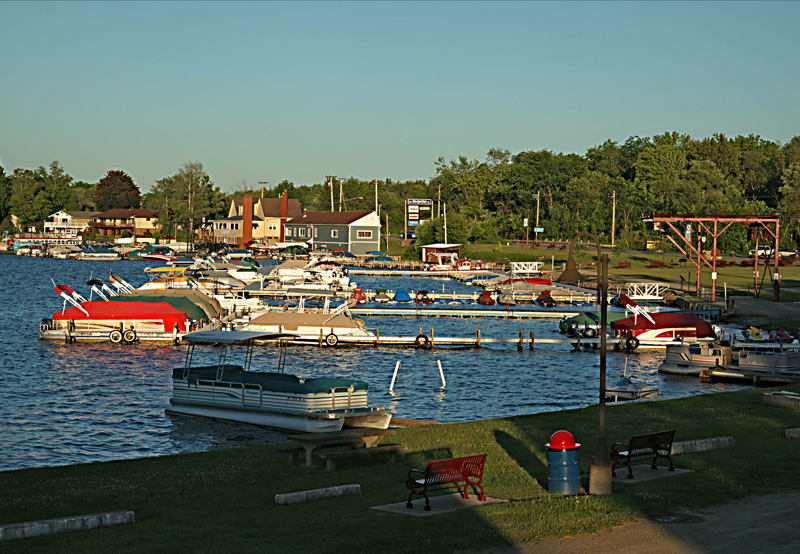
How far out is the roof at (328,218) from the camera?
171250 millimetres

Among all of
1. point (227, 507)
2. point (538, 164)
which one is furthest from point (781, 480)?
point (538, 164)

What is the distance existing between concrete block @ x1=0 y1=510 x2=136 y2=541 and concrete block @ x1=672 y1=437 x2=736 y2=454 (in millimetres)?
13161

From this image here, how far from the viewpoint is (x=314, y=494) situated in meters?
17.8

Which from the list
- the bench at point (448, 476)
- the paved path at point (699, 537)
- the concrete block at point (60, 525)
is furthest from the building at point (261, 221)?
the paved path at point (699, 537)

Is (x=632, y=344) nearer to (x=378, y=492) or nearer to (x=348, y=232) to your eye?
(x=378, y=492)

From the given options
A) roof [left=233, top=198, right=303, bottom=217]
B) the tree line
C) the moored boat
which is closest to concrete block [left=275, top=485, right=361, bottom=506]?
the moored boat

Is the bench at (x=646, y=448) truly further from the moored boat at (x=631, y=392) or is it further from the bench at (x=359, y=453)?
the moored boat at (x=631, y=392)

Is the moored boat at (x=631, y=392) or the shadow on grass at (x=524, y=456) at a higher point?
the shadow on grass at (x=524, y=456)

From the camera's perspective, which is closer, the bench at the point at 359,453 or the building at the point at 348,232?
the bench at the point at 359,453

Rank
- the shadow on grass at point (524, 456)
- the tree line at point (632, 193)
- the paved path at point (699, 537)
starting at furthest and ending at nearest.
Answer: the tree line at point (632, 193)
the shadow on grass at point (524, 456)
the paved path at point (699, 537)

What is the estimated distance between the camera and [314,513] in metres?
16.7

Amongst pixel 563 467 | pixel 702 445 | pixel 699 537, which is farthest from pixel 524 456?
pixel 699 537

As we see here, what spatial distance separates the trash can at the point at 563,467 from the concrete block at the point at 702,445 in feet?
16.5

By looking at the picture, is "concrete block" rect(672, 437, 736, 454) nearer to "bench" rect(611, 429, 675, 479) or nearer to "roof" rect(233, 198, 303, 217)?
"bench" rect(611, 429, 675, 479)
